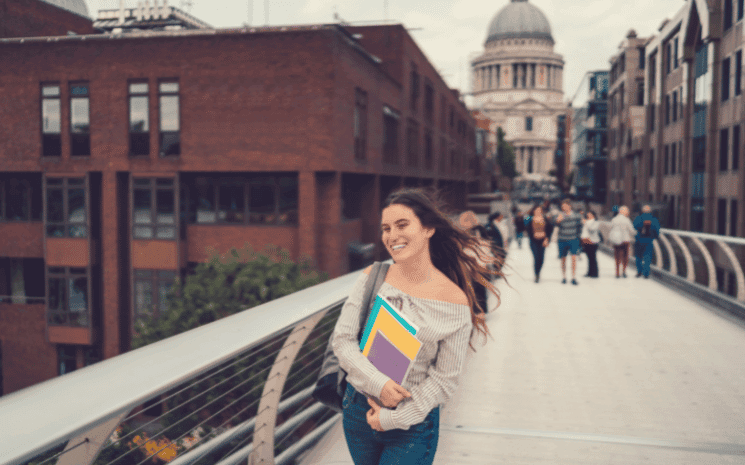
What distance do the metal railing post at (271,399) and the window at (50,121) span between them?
24869 millimetres

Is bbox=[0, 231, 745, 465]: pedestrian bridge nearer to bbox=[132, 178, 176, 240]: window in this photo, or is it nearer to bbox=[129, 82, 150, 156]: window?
bbox=[132, 178, 176, 240]: window

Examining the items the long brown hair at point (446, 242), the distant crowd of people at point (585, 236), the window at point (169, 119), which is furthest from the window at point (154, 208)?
the long brown hair at point (446, 242)

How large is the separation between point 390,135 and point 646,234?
1983cm

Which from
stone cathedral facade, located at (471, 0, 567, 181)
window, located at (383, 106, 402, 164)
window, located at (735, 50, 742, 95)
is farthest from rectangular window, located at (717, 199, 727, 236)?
stone cathedral facade, located at (471, 0, 567, 181)

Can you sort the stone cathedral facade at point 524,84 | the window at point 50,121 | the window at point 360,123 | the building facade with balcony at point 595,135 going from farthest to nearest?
1. the stone cathedral facade at point 524,84
2. the building facade with balcony at point 595,135
3. the window at point 360,123
4. the window at point 50,121

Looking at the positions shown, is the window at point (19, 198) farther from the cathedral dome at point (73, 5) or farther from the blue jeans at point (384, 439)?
the blue jeans at point (384, 439)

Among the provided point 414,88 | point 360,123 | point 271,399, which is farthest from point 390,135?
point 271,399

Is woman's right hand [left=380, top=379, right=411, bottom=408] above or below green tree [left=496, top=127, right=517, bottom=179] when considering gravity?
below

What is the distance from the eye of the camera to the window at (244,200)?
24234 millimetres

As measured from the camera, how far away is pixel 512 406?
5305 millimetres

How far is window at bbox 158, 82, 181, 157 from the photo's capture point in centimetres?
2388

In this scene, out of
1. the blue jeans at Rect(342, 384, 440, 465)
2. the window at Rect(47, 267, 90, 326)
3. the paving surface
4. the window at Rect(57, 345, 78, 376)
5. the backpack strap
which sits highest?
the backpack strap

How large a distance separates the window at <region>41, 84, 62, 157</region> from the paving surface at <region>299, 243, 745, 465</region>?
20908mm

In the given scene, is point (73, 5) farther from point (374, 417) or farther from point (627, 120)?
point (374, 417)
